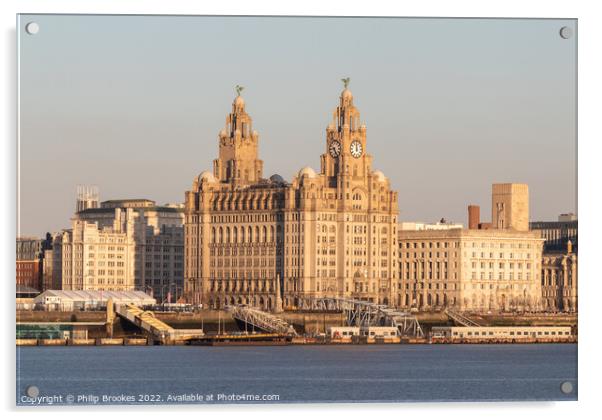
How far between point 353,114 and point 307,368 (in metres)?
47.5

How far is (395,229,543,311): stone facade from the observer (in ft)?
379

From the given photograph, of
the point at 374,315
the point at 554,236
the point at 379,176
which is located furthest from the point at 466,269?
the point at 374,315

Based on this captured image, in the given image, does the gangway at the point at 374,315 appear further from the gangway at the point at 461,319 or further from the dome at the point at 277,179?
the dome at the point at 277,179

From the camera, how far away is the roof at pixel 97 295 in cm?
11044

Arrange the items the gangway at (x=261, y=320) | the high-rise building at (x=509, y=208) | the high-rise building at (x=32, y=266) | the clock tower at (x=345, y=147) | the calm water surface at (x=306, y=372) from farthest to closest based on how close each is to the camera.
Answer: the high-rise building at (x=32, y=266) → the clock tower at (x=345, y=147) → the gangway at (x=261, y=320) → the high-rise building at (x=509, y=208) → the calm water surface at (x=306, y=372)

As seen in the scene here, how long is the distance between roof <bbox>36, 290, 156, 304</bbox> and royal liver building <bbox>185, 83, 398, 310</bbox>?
3283 millimetres

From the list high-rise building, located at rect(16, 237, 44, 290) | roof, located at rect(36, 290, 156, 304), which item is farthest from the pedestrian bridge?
high-rise building, located at rect(16, 237, 44, 290)

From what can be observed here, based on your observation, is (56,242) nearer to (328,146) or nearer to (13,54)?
(328,146)

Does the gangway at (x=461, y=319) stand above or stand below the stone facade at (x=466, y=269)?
below

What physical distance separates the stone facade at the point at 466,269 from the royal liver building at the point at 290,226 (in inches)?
121

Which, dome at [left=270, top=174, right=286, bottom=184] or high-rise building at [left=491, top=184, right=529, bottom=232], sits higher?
dome at [left=270, top=174, right=286, bottom=184]

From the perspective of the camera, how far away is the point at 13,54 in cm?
3219

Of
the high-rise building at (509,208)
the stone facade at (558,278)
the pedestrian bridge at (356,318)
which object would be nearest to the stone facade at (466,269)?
the high-rise building at (509,208)

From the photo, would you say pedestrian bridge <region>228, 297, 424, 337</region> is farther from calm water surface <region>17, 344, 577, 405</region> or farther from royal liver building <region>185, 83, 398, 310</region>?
calm water surface <region>17, 344, 577, 405</region>
